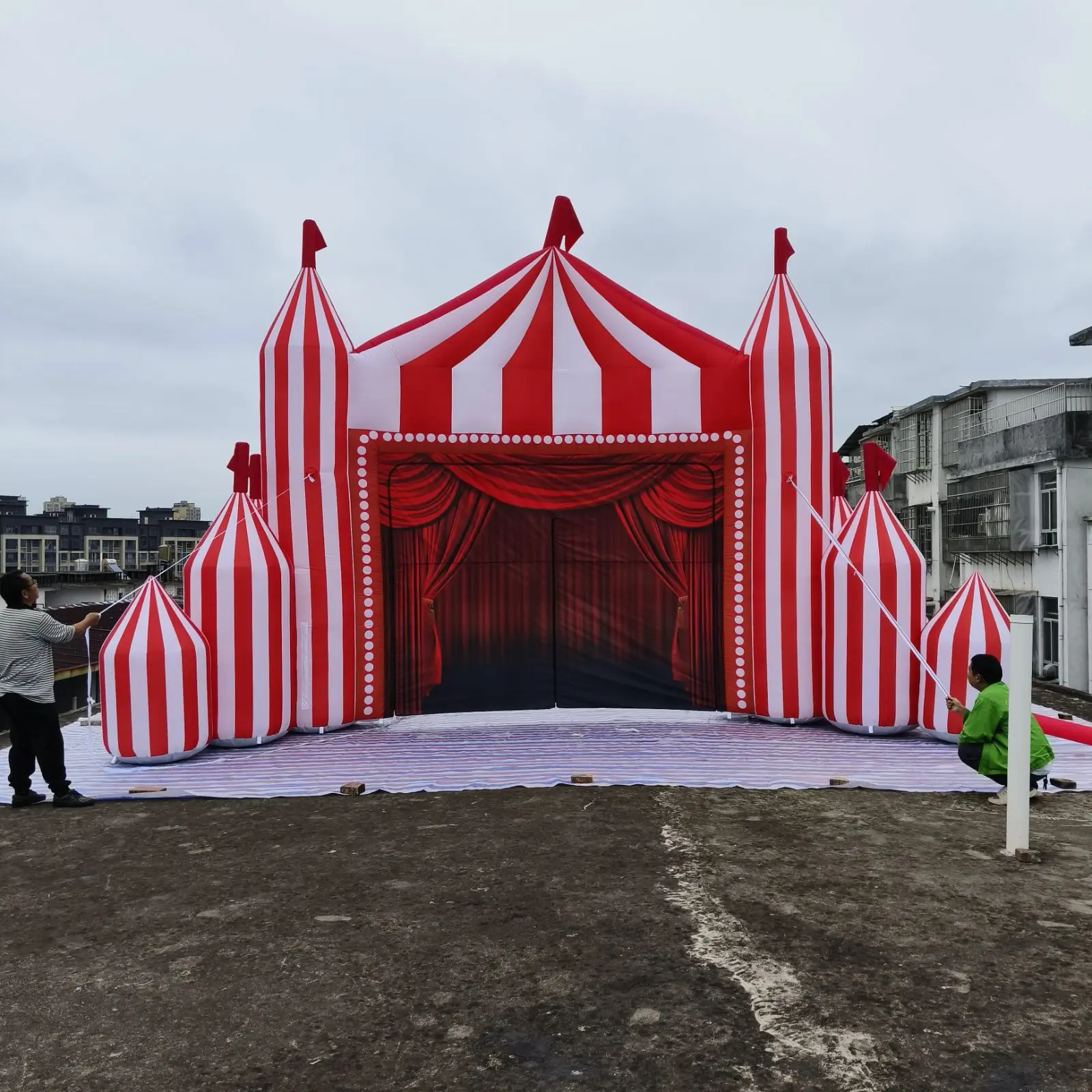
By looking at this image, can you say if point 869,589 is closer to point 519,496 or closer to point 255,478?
point 519,496

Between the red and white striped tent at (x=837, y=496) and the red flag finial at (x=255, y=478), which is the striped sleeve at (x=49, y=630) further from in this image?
the red and white striped tent at (x=837, y=496)

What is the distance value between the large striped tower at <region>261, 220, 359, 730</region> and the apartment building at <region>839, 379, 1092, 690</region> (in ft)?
37.4

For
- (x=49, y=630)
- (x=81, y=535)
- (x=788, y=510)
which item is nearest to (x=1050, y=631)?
(x=788, y=510)

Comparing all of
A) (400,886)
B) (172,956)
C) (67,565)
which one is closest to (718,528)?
(400,886)

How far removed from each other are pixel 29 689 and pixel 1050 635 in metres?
19.3

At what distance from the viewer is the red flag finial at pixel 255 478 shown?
25.0ft

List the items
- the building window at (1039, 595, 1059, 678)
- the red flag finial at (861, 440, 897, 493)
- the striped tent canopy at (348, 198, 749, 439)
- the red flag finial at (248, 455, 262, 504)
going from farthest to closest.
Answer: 1. the building window at (1039, 595, 1059, 678)
2. the red flag finial at (248, 455, 262, 504)
3. the red flag finial at (861, 440, 897, 493)
4. the striped tent canopy at (348, 198, 749, 439)

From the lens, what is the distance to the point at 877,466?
7.64m

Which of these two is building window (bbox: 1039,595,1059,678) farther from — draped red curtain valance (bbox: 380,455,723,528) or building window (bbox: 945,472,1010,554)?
draped red curtain valance (bbox: 380,455,723,528)

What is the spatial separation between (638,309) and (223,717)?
14.2ft

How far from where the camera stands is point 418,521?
7.59 metres

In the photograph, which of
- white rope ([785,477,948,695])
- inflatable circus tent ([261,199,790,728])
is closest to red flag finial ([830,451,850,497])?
inflatable circus tent ([261,199,790,728])

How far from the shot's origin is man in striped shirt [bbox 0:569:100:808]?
518 cm

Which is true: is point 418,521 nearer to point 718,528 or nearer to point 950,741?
point 718,528
